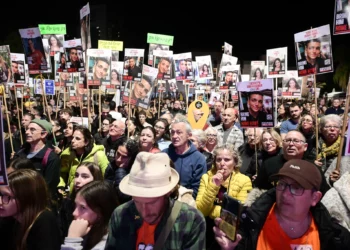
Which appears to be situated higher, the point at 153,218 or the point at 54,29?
the point at 54,29

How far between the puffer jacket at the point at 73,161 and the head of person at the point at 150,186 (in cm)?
291

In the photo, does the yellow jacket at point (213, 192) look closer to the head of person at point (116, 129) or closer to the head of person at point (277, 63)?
the head of person at point (116, 129)

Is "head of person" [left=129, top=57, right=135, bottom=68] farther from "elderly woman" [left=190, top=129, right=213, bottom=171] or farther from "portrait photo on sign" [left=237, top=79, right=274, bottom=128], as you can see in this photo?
"portrait photo on sign" [left=237, top=79, right=274, bottom=128]

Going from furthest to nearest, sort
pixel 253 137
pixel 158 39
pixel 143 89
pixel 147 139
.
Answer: pixel 158 39, pixel 143 89, pixel 253 137, pixel 147 139

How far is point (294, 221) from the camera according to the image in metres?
2.73

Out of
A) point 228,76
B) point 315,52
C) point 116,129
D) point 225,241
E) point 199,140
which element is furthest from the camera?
point 228,76

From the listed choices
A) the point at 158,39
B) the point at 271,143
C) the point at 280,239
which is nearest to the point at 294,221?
the point at 280,239

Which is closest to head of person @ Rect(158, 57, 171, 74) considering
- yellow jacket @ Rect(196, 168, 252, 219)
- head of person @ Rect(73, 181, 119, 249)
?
yellow jacket @ Rect(196, 168, 252, 219)

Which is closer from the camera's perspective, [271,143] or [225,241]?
[225,241]

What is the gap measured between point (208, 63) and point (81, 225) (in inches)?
458

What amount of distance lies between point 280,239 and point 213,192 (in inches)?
53.2

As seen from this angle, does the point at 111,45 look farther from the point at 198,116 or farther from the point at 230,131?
the point at 230,131

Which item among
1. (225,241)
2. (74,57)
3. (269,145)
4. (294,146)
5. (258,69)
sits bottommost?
(225,241)

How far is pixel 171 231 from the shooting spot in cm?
259
